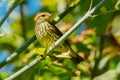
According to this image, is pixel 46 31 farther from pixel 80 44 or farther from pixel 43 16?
pixel 80 44

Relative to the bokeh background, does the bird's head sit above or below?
above

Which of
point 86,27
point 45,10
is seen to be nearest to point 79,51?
point 86,27

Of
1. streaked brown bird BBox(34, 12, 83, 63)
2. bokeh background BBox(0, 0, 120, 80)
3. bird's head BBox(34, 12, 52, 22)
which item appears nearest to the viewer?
bokeh background BBox(0, 0, 120, 80)

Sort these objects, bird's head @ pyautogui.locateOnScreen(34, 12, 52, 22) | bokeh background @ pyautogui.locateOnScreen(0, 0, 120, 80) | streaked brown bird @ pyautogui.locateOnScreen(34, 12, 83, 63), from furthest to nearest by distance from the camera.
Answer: bird's head @ pyautogui.locateOnScreen(34, 12, 52, 22) → streaked brown bird @ pyautogui.locateOnScreen(34, 12, 83, 63) → bokeh background @ pyautogui.locateOnScreen(0, 0, 120, 80)

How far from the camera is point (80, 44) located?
2.76 meters

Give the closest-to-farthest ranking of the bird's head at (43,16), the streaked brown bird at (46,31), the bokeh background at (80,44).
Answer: the bokeh background at (80,44) → the streaked brown bird at (46,31) → the bird's head at (43,16)

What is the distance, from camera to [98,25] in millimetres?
2637

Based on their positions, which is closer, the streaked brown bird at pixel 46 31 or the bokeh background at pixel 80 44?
the bokeh background at pixel 80 44

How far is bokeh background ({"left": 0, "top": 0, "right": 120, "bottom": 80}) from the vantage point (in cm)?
240

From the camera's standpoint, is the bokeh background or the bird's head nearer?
the bokeh background

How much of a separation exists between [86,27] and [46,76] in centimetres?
68

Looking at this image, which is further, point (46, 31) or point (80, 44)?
point (46, 31)

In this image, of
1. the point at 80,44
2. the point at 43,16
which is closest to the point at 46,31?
the point at 43,16

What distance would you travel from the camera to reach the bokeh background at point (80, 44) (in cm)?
240
